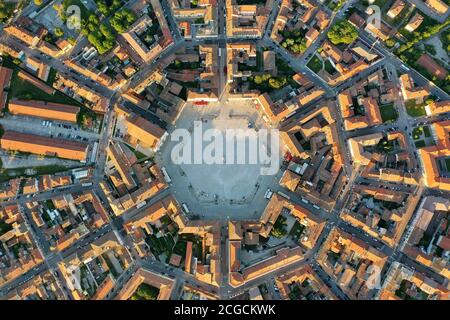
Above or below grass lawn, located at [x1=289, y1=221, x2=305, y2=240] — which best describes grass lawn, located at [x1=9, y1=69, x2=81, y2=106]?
above

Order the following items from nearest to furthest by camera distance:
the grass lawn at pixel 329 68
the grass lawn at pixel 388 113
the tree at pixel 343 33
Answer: the tree at pixel 343 33 → the grass lawn at pixel 388 113 → the grass lawn at pixel 329 68

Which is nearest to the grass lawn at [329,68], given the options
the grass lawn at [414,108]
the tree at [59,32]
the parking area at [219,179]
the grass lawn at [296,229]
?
the grass lawn at [414,108]

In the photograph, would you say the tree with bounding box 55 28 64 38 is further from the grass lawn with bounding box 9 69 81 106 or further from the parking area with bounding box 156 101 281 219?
the parking area with bounding box 156 101 281 219

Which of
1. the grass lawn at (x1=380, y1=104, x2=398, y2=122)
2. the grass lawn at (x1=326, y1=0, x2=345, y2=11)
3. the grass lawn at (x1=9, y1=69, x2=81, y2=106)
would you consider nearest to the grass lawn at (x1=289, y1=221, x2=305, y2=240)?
the grass lawn at (x1=380, y1=104, x2=398, y2=122)

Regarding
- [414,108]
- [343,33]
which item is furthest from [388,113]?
[343,33]

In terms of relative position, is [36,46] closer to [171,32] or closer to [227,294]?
[171,32]

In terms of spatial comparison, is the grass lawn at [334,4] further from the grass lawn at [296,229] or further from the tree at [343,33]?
the grass lawn at [296,229]
